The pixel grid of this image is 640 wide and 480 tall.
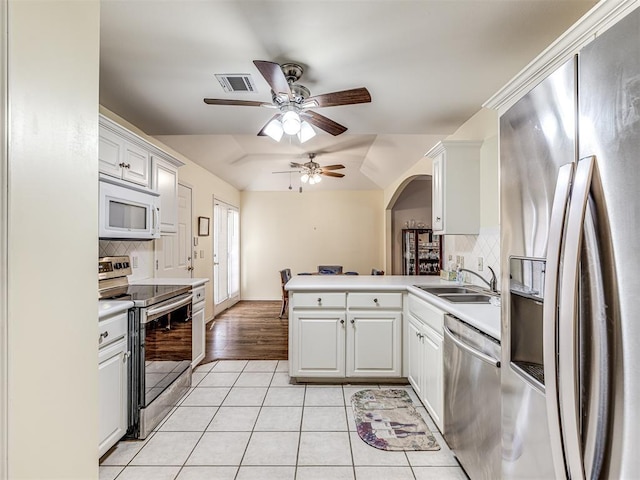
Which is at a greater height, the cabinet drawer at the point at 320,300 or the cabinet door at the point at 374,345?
the cabinet drawer at the point at 320,300

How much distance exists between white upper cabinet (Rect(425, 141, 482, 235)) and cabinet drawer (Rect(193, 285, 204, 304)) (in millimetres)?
2325

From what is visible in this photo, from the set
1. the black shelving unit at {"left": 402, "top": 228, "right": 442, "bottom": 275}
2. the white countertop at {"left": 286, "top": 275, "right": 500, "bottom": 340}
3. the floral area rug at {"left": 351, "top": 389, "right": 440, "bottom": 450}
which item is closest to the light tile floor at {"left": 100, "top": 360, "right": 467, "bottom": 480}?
the floral area rug at {"left": 351, "top": 389, "right": 440, "bottom": 450}

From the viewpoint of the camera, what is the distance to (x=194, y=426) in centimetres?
230

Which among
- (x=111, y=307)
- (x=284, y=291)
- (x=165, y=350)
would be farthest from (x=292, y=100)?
(x=284, y=291)

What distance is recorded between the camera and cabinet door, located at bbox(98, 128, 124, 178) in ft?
7.19

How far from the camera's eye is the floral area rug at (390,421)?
6.89 feet

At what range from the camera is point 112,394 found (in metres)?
1.93

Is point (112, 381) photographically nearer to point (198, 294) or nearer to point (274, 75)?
point (198, 294)

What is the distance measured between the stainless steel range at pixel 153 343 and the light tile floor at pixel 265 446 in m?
0.13

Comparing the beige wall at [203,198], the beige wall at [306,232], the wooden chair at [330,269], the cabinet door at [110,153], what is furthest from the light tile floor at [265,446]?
the beige wall at [306,232]

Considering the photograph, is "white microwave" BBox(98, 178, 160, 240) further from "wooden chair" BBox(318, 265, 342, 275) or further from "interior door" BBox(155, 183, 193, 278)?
"wooden chair" BBox(318, 265, 342, 275)

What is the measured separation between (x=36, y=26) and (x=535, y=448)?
1.66 meters

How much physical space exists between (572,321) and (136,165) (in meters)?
2.87

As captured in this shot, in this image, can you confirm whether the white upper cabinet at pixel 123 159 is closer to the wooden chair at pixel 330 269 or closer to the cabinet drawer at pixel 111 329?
the cabinet drawer at pixel 111 329
